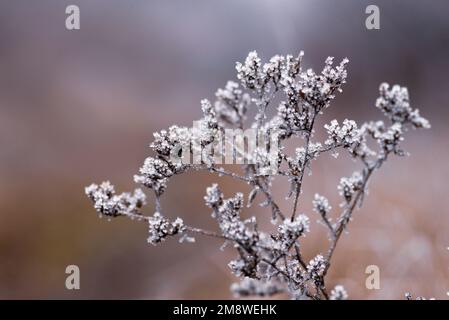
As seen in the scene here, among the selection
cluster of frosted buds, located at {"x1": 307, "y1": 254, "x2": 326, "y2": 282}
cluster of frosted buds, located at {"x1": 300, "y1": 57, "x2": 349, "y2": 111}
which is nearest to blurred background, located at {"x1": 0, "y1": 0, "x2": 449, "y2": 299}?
cluster of frosted buds, located at {"x1": 307, "y1": 254, "x2": 326, "y2": 282}

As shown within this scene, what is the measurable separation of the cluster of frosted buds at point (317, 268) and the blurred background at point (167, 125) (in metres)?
1.08

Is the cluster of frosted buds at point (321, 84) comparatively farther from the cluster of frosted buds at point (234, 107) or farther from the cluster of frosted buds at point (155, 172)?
the cluster of frosted buds at point (155, 172)

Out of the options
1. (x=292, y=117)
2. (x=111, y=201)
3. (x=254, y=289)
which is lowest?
(x=254, y=289)

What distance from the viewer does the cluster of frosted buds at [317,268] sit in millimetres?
801

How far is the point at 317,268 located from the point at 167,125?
10.5 ft

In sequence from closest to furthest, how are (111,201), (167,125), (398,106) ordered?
(398,106) → (111,201) → (167,125)

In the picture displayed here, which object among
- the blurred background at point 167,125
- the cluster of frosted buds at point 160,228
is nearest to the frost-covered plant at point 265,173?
the cluster of frosted buds at point 160,228

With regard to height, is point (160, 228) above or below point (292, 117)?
below

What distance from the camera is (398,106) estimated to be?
690 mm

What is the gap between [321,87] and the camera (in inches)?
30.7

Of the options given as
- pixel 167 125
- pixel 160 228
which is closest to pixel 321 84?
pixel 160 228

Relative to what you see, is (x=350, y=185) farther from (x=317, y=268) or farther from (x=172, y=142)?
(x=172, y=142)

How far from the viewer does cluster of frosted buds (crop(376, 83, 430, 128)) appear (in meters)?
0.68

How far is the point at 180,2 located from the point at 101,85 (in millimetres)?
1106
